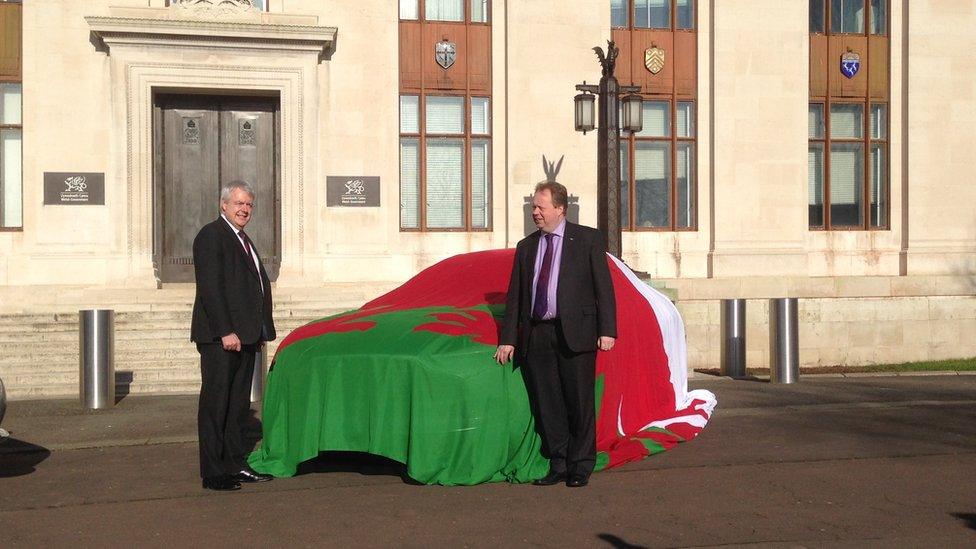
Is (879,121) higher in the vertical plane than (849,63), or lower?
lower

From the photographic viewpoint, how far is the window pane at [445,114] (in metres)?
18.8

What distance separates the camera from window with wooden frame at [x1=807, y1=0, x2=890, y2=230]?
778 inches

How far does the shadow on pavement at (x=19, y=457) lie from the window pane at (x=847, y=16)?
1525 cm

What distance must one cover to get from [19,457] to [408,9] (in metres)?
11.5

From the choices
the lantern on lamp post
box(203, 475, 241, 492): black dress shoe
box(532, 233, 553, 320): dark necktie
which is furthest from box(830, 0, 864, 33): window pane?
box(203, 475, 241, 492): black dress shoe

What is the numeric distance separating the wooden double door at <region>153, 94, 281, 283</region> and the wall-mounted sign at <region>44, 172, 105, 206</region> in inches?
35.3

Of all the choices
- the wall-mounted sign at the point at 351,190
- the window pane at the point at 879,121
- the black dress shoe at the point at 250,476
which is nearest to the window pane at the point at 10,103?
the wall-mounted sign at the point at 351,190

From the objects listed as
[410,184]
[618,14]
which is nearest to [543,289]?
[410,184]

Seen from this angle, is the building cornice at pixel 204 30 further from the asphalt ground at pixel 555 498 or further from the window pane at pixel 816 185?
the asphalt ground at pixel 555 498

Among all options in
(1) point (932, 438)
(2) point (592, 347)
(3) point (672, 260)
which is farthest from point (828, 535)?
(3) point (672, 260)

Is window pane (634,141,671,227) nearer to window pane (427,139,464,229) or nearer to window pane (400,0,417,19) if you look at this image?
window pane (427,139,464,229)

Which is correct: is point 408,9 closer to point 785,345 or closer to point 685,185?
point 685,185

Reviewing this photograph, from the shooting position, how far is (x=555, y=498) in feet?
22.5

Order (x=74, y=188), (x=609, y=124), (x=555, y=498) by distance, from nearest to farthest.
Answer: (x=555, y=498)
(x=609, y=124)
(x=74, y=188)
